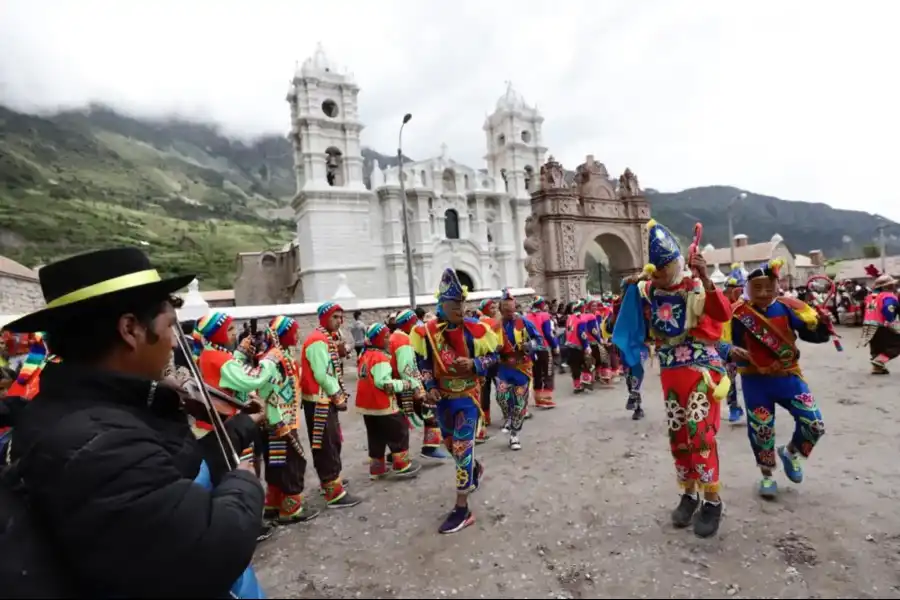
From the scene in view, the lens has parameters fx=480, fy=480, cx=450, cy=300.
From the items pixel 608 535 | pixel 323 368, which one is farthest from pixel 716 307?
pixel 323 368

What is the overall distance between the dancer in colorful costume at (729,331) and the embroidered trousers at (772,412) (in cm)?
32

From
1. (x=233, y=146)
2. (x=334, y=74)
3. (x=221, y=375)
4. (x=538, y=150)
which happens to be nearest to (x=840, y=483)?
(x=221, y=375)

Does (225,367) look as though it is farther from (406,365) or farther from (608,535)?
(608,535)

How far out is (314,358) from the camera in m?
4.80

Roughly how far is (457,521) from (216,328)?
2.66 metres

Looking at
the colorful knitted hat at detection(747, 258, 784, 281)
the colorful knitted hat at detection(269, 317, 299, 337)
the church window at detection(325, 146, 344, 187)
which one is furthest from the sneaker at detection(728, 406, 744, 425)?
the church window at detection(325, 146, 344, 187)

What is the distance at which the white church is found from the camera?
30688mm

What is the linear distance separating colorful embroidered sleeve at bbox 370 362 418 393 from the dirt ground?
1090 millimetres

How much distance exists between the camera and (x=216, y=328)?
4.22m

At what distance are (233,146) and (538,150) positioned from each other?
11308cm

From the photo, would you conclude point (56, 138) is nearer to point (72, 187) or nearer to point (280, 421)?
point (72, 187)

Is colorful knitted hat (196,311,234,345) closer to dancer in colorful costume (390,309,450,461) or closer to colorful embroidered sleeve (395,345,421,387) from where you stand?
dancer in colorful costume (390,309,450,461)

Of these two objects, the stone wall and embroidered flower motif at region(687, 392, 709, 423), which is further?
the stone wall

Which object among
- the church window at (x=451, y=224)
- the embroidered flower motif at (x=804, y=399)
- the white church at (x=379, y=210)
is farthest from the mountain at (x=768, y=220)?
the embroidered flower motif at (x=804, y=399)
